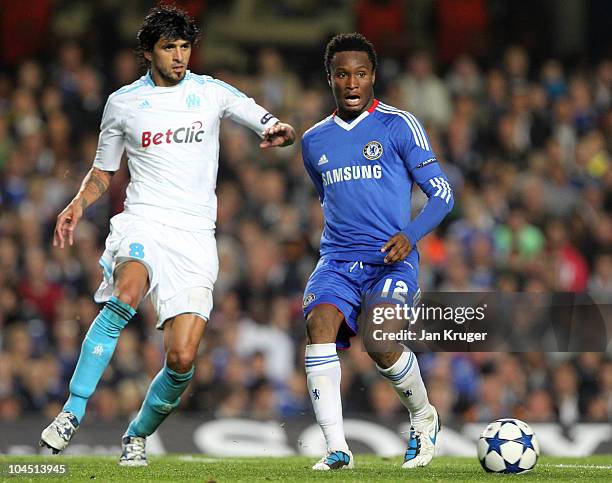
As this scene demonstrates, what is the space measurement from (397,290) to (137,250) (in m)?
1.46

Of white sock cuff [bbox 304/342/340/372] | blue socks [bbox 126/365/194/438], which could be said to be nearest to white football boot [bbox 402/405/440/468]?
white sock cuff [bbox 304/342/340/372]

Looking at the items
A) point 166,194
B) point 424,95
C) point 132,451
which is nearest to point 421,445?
point 132,451

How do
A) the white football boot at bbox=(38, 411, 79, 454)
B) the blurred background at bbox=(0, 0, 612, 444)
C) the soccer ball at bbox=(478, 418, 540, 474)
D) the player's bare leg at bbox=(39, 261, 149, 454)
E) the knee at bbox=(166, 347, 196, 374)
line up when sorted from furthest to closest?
1. the blurred background at bbox=(0, 0, 612, 444)
2. the knee at bbox=(166, 347, 196, 374)
3. the soccer ball at bbox=(478, 418, 540, 474)
4. the player's bare leg at bbox=(39, 261, 149, 454)
5. the white football boot at bbox=(38, 411, 79, 454)

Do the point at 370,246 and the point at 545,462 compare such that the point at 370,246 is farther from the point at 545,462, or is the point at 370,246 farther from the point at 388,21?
the point at 388,21

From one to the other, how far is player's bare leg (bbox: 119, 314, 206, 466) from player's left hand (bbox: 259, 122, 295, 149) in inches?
41.1

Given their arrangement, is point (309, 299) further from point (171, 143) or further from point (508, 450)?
point (508, 450)

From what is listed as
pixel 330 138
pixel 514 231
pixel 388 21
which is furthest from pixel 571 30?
pixel 330 138

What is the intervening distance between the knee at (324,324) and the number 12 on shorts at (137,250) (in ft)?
3.27

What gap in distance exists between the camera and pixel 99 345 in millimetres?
6977

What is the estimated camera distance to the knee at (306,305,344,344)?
7.16 m

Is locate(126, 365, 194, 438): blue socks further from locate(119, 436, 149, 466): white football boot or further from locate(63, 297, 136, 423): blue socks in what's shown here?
locate(63, 297, 136, 423): blue socks

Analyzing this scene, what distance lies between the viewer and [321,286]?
7332mm

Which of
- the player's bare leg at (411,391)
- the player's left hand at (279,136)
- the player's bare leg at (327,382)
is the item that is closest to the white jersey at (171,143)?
the player's left hand at (279,136)

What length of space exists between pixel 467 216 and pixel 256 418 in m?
4.07
